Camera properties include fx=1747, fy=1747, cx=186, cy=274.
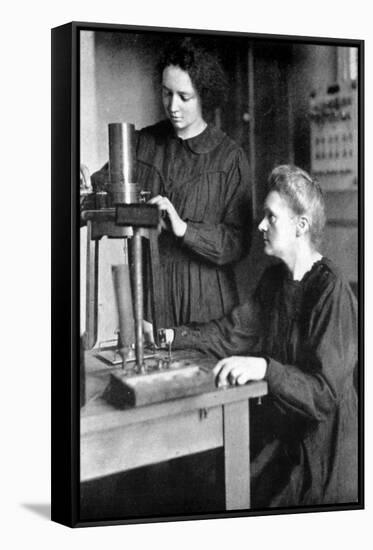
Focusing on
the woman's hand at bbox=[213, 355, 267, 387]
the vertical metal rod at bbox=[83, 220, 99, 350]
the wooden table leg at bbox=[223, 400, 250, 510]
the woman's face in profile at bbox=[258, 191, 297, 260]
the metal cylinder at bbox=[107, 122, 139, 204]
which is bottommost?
the wooden table leg at bbox=[223, 400, 250, 510]

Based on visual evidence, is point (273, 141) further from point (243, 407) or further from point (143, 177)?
point (243, 407)

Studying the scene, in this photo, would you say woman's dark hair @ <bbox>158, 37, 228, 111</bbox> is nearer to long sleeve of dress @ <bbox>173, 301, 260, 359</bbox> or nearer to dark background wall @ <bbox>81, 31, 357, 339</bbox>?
dark background wall @ <bbox>81, 31, 357, 339</bbox>

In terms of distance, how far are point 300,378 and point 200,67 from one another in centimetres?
133

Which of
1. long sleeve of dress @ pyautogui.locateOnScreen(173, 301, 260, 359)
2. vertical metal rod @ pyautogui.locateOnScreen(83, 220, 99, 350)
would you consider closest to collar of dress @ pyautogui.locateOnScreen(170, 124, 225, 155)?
vertical metal rod @ pyautogui.locateOnScreen(83, 220, 99, 350)

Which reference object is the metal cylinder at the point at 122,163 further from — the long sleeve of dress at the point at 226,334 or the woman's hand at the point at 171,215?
the long sleeve of dress at the point at 226,334

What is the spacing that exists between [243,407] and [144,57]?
146cm

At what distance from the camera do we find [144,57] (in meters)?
6.85

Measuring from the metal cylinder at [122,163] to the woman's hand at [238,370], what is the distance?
0.76 metres

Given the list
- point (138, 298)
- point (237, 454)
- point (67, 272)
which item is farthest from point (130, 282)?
point (237, 454)

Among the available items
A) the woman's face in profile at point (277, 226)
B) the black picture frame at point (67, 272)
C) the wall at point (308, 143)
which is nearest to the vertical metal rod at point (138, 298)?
the black picture frame at point (67, 272)

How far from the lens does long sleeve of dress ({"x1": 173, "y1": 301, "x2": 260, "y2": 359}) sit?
6.95 m

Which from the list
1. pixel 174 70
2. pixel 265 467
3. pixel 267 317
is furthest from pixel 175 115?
pixel 265 467

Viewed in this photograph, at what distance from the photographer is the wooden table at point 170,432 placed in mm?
6766

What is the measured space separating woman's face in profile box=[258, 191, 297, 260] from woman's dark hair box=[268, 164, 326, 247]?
0.03 m
